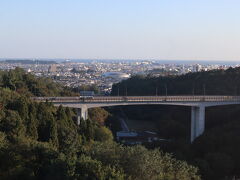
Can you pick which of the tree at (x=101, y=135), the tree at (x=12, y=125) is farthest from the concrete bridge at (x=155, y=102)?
the tree at (x=12, y=125)

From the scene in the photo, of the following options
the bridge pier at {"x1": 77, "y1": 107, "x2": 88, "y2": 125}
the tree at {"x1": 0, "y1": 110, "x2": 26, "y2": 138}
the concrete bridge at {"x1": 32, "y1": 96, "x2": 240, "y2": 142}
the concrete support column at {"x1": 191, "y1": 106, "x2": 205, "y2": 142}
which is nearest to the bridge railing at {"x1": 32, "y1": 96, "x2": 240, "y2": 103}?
the concrete bridge at {"x1": 32, "y1": 96, "x2": 240, "y2": 142}

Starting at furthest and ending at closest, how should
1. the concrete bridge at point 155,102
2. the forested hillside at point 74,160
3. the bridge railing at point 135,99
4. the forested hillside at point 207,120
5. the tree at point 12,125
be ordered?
the bridge railing at point 135,99
the concrete bridge at point 155,102
the forested hillside at point 207,120
the tree at point 12,125
the forested hillside at point 74,160

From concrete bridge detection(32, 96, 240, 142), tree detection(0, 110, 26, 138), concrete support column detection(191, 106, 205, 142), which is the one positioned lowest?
concrete support column detection(191, 106, 205, 142)

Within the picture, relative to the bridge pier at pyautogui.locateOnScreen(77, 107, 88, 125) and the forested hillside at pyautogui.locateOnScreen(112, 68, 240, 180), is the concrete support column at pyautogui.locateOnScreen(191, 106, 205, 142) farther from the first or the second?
the bridge pier at pyautogui.locateOnScreen(77, 107, 88, 125)

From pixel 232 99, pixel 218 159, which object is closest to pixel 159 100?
pixel 232 99

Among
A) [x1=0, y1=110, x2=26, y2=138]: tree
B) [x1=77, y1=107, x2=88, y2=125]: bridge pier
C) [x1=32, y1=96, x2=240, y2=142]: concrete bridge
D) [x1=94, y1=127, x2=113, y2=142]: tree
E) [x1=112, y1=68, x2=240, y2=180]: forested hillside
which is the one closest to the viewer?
[x1=0, y1=110, x2=26, y2=138]: tree

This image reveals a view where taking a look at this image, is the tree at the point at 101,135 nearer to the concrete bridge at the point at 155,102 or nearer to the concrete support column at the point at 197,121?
the concrete bridge at the point at 155,102

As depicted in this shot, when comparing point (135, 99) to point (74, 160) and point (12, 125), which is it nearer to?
point (12, 125)
